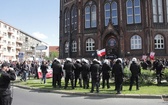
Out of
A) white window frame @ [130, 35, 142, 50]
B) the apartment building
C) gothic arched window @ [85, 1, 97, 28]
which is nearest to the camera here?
white window frame @ [130, 35, 142, 50]

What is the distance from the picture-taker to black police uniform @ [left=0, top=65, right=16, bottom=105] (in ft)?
19.3

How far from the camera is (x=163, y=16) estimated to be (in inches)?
1432

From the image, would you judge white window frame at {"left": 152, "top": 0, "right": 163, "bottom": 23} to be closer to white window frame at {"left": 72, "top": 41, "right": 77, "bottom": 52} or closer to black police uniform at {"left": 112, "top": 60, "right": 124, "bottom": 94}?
white window frame at {"left": 72, "top": 41, "right": 77, "bottom": 52}

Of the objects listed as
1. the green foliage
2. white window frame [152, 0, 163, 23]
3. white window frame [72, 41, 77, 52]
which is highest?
white window frame [152, 0, 163, 23]

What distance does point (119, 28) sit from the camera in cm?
3678

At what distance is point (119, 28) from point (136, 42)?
3.65 m

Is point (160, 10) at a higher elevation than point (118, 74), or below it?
higher

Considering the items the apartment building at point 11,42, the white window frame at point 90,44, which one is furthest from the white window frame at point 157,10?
the apartment building at point 11,42

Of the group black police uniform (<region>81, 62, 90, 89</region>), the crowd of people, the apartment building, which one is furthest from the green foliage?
the apartment building

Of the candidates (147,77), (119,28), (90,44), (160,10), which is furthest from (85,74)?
(160,10)

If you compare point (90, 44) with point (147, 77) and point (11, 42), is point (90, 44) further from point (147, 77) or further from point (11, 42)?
point (11, 42)

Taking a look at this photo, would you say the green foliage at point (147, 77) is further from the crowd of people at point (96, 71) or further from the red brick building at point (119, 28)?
the red brick building at point (119, 28)

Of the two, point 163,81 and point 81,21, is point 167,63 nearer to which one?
point 163,81

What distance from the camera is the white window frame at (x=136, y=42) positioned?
35.9 m
